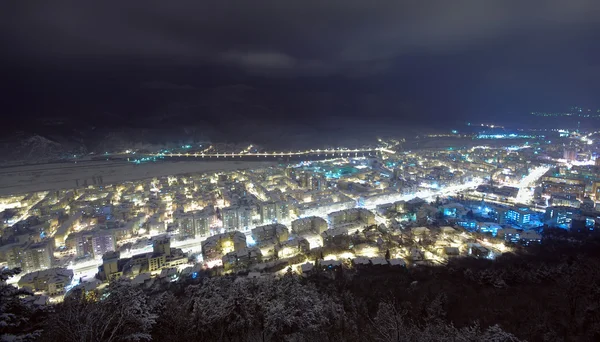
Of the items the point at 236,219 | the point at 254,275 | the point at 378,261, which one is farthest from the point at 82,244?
the point at 378,261

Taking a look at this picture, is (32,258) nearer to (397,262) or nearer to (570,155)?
(397,262)

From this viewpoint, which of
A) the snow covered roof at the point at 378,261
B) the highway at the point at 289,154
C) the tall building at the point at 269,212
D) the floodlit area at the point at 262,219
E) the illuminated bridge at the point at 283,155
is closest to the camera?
the snow covered roof at the point at 378,261

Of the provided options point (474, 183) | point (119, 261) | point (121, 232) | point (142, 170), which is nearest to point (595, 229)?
point (474, 183)

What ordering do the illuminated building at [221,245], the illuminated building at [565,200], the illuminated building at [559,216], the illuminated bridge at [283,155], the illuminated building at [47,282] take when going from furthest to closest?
the illuminated bridge at [283,155] → the illuminated building at [565,200] → the illuminated building at [559,216] → the illuminated building at [221,245] → the illuminated building at [47,282]

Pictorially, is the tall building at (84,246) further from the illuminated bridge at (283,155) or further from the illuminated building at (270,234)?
the illuminated bridge at (283,155)

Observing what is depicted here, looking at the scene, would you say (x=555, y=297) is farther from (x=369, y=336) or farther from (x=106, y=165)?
(x=106, y=165)

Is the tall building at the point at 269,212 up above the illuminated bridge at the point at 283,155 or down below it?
below

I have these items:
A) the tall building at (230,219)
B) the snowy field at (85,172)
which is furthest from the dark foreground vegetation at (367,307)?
the snowy field at (85,172)
